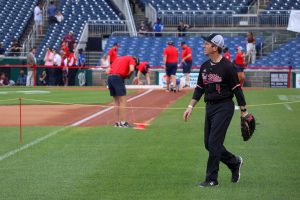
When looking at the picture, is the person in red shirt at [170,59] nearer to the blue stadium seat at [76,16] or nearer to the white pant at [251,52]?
the white pant at [251,52]

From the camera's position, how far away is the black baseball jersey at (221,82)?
10.7 metres

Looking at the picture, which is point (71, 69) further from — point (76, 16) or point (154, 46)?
point (76, 16)

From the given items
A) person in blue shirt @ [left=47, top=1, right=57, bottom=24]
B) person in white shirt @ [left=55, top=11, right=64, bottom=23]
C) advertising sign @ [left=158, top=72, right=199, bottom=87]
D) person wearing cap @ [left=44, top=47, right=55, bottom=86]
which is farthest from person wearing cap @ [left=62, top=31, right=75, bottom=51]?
advertising sign @ [left=158, top=72, right=199, bottom=87]

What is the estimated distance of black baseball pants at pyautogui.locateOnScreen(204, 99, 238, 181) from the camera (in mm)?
10695

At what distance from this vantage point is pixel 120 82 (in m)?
18.7

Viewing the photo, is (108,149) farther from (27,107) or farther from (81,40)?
(81,40)

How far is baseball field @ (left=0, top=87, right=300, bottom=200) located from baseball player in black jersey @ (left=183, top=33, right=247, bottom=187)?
39cm

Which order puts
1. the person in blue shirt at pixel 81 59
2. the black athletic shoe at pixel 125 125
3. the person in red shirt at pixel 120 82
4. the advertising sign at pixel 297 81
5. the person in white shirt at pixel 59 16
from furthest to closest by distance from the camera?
the person in white shirt at pixel 59 16 → the person in blue shirt at pixel 81 59 → the advertising sign at pixel 297 81 → the person in red shirt at pixel 120 82 → the black athletic shoe at pixel 125 125

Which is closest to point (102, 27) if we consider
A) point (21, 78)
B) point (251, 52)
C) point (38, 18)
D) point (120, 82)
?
point (38, 18)

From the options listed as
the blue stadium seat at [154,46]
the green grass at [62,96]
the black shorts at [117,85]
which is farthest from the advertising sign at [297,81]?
the black shorts at [117,85]

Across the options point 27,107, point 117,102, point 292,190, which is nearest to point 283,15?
point 27,107

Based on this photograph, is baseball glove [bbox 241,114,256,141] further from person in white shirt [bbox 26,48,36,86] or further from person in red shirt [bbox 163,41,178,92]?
person in white shirt [bbox 26,48,36,86]

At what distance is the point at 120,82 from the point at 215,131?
8117mm

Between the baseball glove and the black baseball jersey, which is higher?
the black baseball jersey
